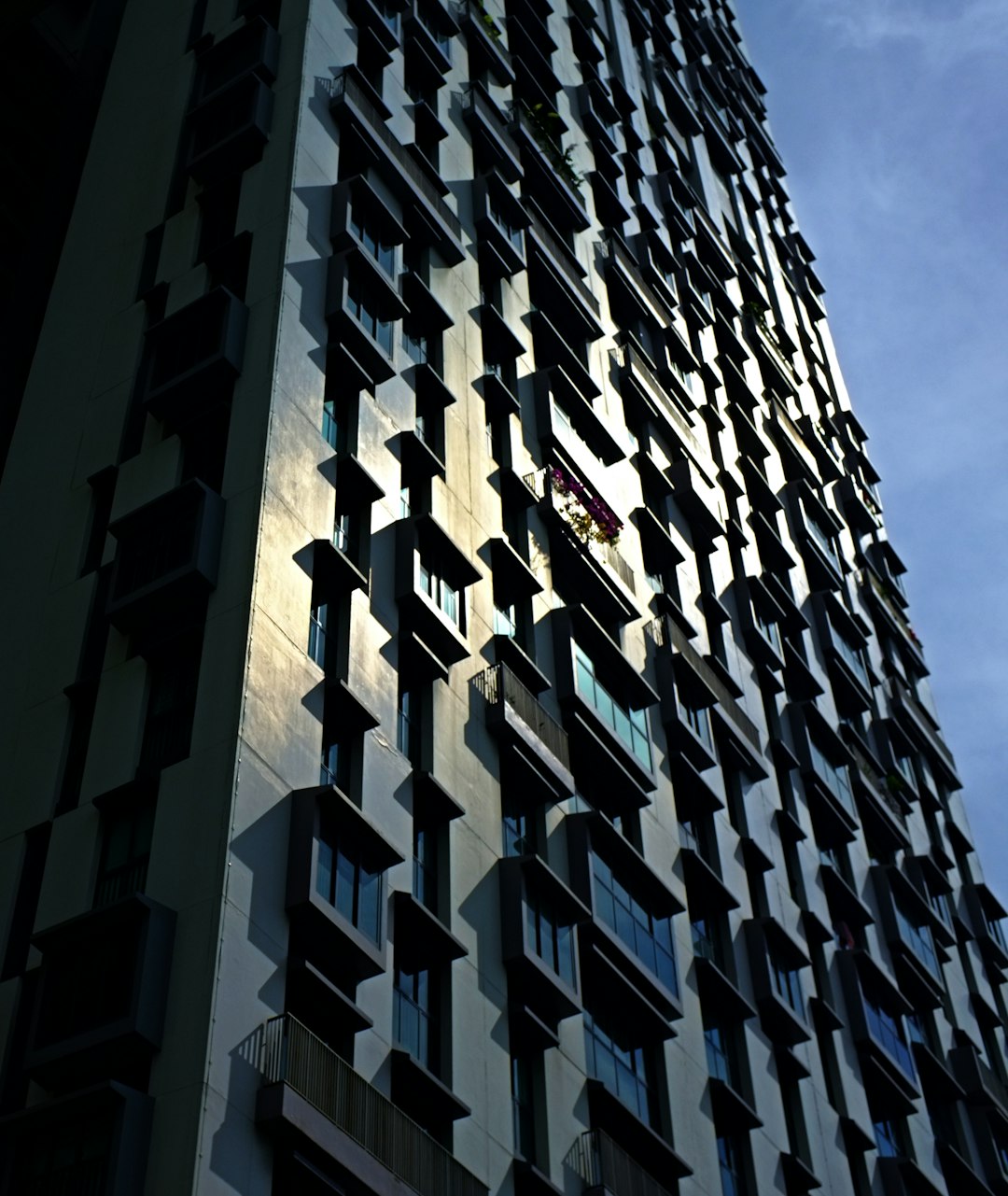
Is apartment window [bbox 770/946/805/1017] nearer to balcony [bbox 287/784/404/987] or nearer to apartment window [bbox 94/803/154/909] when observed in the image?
balcony [bbox 287/784/404/987]

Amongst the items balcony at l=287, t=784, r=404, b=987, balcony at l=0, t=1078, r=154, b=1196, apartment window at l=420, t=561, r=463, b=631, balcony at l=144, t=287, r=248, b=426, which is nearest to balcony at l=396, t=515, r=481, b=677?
apartment window at l=420, t=561, r=463, b=631

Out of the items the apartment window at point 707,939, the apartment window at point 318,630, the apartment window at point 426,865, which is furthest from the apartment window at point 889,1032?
the apartment window at point 318,630

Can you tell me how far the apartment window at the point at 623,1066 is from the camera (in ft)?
90.6

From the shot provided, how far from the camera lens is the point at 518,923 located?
85.6ft

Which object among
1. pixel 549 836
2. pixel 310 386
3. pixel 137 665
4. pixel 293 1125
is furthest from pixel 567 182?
pixel 293 1125

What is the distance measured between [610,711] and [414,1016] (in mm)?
10904

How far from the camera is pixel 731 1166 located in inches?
1205

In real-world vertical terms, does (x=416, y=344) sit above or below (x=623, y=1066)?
above

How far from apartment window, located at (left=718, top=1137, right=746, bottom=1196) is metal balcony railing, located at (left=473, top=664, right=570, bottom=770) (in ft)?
24.4

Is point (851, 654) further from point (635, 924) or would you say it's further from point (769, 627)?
point (635, 924)

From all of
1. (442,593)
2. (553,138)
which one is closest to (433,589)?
(442,593)

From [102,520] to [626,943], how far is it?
1150 cm

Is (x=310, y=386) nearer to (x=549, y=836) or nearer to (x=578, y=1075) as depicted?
(x=549, y=836)

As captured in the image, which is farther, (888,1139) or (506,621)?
(888,1139)
